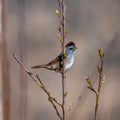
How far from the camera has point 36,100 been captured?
7.20 ft

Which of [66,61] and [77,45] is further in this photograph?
[77,45]

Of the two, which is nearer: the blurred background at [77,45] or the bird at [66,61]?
the bird at [66,61]

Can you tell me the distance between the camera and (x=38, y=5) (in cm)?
212

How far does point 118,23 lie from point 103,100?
367 mm

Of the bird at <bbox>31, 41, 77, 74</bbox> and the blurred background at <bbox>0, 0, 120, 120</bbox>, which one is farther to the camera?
the blurred background at <bbox>0, 0, 120, 120</bbox>

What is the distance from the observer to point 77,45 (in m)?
2.13

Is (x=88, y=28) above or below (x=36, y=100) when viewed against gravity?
above

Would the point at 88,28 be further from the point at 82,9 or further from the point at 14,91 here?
the point at 14,91

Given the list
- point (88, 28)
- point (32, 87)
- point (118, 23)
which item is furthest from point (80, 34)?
point (32, 87)

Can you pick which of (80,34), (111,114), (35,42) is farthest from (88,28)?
(111,114)

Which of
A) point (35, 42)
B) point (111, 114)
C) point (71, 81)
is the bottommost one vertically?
point (111, 114)

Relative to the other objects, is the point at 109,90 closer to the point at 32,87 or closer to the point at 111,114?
the point at 111,114

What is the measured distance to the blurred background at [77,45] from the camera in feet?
6.88

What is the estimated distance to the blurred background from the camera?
210cm
